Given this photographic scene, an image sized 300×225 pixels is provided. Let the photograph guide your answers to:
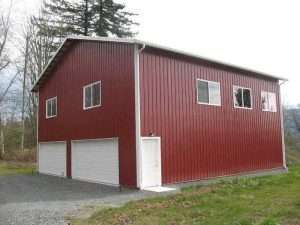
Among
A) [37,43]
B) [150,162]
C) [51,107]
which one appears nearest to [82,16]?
[37,43]

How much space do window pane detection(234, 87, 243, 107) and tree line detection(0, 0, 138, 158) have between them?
18.2 meters

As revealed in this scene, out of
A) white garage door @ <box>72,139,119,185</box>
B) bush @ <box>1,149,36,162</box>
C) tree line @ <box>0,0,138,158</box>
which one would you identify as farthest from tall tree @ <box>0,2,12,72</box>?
white garage door @ <box>72,139,119,185</box>

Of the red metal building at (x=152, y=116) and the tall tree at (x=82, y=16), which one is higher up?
the tall tree at (x=82, y=16)

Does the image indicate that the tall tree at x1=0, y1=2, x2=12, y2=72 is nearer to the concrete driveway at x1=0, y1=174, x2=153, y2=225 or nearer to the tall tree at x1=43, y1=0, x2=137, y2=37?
the tall tree at x1=43, y1=0, x2=137, y2=37

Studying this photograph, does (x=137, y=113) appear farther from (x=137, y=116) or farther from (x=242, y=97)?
(x=242, y=97)

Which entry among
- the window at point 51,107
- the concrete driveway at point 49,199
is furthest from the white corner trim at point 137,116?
the window at point 51,107

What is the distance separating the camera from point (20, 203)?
412 inches

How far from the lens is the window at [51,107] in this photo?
19.0 meters

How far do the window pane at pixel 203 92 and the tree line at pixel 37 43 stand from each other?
1894 cm

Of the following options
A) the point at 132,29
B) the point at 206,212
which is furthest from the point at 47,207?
the point at 132,29

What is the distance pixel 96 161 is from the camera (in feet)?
48.9

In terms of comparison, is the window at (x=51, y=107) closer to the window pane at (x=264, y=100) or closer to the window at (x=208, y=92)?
the window at (x=208, y=92)

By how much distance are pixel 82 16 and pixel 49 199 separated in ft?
80.6

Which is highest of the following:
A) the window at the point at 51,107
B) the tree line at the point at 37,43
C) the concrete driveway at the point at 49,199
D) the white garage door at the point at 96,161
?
the tree line at the point at 37,43
